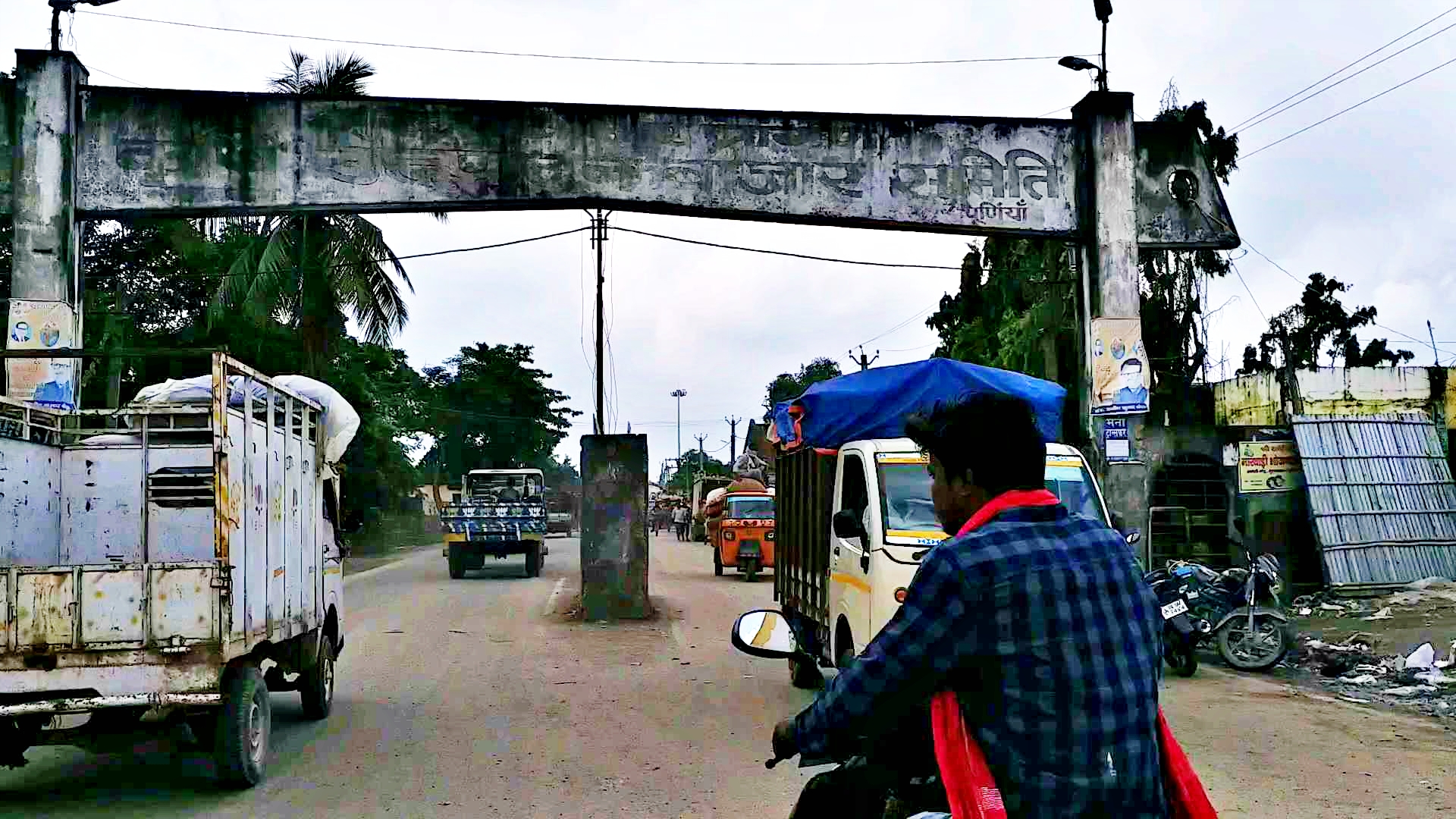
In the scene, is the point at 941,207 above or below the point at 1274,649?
above

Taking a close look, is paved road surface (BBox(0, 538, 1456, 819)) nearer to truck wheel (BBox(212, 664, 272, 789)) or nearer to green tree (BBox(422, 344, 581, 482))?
truck wheel (BBox(212, 664, 272, 789))

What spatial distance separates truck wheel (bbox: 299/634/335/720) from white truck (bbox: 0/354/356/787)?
0.02 m

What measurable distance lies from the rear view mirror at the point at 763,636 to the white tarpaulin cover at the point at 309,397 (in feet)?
18.5

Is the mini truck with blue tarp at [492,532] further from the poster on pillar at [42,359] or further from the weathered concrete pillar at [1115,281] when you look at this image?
the weathered concrete pillar at [1115,281]

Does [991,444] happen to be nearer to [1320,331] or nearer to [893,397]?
[893,397]

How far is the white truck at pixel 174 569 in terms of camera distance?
22.6ft

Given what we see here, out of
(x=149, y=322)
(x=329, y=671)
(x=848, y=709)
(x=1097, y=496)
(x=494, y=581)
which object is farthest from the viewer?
(x=149, y=322)

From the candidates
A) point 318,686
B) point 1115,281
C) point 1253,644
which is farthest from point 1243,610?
point 318,686

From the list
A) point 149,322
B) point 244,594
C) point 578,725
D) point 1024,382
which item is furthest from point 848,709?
point 149,322

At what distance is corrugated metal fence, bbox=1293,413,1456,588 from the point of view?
17.0 metres

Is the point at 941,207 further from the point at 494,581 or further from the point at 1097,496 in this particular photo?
the point at 494,581

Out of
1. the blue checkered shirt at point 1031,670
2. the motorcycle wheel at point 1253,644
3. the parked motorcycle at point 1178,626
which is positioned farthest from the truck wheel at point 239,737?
the motorcycle wheel at point 1253,644

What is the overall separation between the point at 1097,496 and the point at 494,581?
61.9 ft

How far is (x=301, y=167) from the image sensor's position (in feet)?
47.9
